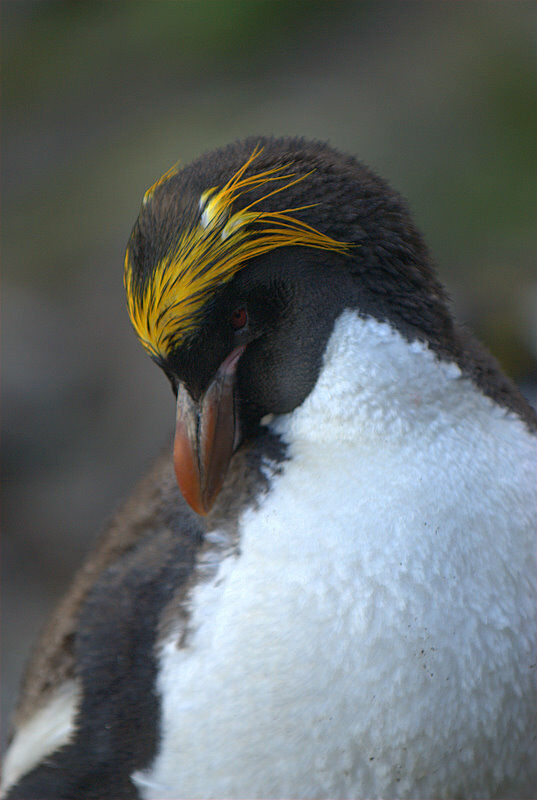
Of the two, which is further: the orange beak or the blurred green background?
the blurred green background

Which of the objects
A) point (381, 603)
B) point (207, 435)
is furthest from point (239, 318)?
point (381, 603)

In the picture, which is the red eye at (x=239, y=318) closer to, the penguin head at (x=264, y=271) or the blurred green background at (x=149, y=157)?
the penguin head at (x=264, y=271)

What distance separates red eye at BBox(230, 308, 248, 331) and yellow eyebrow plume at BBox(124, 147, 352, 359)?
0.27 feet

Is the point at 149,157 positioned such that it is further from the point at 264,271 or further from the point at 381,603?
the point at 381,603

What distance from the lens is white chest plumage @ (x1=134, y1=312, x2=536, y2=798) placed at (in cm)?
154

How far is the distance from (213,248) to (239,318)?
0.52 feet

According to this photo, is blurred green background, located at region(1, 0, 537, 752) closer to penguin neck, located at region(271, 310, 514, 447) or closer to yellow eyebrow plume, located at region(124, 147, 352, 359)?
penguin neck, located at region(271, 310, 514, 447)

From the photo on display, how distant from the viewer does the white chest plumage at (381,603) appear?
154 cm

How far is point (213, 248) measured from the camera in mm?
1525

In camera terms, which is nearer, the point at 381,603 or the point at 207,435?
the point at 381,603

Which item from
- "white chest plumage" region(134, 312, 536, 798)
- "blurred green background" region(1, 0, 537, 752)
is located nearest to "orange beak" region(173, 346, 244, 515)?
"white chest plumage" region(134, 312, 536, 798)

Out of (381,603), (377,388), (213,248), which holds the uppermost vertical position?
(213,248)

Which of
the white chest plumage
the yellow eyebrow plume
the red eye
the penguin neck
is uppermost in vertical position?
the yellow eyebrow plume

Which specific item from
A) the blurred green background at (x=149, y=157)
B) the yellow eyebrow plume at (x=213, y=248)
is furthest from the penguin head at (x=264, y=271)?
the blurred green background at (x=149, y=157)
